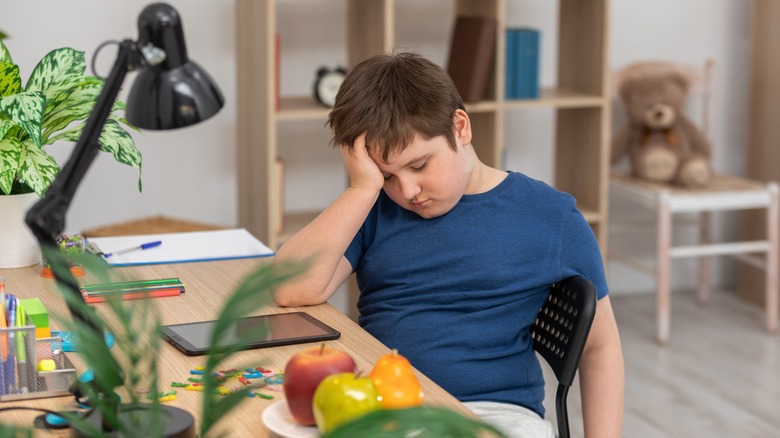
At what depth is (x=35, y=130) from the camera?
1674 mm

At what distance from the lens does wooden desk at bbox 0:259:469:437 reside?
1214 millimetres

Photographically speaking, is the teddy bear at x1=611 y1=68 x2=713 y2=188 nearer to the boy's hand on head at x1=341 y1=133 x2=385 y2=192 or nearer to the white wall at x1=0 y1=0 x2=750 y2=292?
the white wall at x1=0 y1=0 x2=750 y2=292

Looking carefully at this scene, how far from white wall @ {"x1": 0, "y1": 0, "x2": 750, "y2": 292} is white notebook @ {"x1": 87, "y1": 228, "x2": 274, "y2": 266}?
1400 mm

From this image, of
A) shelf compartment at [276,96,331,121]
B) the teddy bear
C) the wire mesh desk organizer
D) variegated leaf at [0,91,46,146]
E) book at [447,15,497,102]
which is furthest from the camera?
the teddy bear

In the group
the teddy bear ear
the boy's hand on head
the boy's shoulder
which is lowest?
the boy's shoulder

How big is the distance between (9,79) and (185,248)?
46 centimetres

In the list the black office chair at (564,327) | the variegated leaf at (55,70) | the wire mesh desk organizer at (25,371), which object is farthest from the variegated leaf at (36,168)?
the black office chair at (564,327)

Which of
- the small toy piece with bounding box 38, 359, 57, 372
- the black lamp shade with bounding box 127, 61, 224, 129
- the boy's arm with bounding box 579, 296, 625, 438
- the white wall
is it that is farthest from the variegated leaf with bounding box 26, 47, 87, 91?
the white wall

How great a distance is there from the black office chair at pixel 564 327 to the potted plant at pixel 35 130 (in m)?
0.72

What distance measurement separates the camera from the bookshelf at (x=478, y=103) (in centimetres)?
327

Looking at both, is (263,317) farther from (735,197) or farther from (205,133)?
(735,197)

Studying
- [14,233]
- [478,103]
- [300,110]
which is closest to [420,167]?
[14,233]

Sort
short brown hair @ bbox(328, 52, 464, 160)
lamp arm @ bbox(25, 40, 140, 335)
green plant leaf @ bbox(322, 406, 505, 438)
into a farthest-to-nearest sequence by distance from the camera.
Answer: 1. short brown hair @ bbox(328, 52, 464, 160)
2. lamp arm @ bbox(25, 40, 140, 335)
3. green plant leaf @ bbox(322, 406, 505, 438)

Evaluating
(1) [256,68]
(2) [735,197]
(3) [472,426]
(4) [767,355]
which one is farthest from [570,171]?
(3) [472,426]
